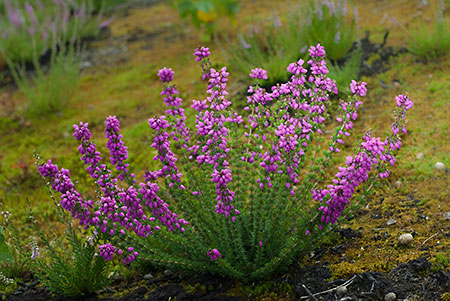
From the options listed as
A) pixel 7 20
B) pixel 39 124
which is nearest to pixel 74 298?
pixel 39 124

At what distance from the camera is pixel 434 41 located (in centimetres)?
538

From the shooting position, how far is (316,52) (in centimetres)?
263

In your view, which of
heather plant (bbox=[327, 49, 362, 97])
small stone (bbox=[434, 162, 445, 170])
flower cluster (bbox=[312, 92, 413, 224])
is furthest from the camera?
heather plant (bbox=[327, 49, 362, 97])

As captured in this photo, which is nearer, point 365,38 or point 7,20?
point 365,38

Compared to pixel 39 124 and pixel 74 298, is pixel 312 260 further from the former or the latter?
pixel 39 124

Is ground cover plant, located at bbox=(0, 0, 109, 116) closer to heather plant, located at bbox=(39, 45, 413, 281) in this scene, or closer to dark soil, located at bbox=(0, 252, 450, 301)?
dark soil, located at bbox=(0, 252, 450, 301)

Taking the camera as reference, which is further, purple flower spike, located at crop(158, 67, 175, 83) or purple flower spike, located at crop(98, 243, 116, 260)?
purple flower spike, located at crop(98, 243, 116, 260)

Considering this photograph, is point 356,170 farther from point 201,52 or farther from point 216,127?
point 201,52

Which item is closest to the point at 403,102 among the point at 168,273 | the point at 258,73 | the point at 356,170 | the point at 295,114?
the point at 356,170

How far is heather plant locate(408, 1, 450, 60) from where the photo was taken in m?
5.35

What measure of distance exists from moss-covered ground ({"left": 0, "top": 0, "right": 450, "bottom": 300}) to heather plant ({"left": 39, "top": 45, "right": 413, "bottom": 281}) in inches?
11.4

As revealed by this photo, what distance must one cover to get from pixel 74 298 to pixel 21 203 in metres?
1.95

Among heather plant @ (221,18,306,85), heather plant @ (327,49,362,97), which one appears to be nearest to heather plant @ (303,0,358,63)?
heather plant @ (221,18,306,85)

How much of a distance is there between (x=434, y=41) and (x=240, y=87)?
2310mm
